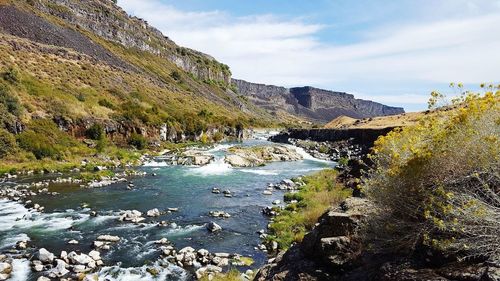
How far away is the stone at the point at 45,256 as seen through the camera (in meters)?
16.8

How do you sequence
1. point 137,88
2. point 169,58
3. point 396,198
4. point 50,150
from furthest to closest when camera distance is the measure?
point 169,58, point 137,88, point 50,150, point 396,198

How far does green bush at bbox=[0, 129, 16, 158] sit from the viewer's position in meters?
39.6

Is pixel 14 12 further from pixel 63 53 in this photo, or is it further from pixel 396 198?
A: pixel 396 198

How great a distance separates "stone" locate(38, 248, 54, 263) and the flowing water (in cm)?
72

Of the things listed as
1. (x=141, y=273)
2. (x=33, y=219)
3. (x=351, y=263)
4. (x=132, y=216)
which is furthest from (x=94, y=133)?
(x=351, y=263)

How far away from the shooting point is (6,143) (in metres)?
40.4

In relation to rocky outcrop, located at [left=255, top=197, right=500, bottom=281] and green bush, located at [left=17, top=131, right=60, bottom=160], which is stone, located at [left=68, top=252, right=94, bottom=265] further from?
green bush, located at [left=17, top=131, right=60, bottom=160]

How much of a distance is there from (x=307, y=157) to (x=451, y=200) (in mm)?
56293

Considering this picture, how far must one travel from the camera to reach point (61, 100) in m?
56.4

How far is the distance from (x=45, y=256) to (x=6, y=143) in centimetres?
2965

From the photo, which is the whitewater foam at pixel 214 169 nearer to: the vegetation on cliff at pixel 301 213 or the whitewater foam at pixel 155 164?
the whitewater foam at pixel 155 164

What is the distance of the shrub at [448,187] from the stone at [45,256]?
15.1 meters

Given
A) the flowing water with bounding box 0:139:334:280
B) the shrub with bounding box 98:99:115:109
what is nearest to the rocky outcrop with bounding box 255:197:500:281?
the flowing water with bounding box 0:139:334:280

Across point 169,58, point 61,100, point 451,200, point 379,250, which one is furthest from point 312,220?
point 169,58
